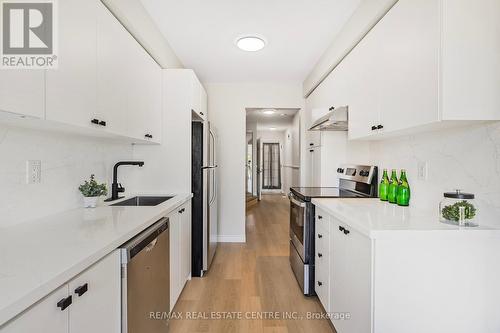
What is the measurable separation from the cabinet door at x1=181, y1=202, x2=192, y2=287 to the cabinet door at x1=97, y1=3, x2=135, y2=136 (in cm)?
93

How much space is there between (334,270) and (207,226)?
5.06 ft

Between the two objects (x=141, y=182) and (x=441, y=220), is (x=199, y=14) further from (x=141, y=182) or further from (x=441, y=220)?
(x=441, y=220)

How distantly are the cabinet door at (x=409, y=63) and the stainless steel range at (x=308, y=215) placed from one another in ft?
2.82

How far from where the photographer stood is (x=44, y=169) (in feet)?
4.72

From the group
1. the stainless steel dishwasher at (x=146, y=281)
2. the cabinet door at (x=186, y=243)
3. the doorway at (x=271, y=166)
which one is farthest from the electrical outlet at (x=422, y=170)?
the doorway at (x=271, y=166)

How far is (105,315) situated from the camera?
103 cm

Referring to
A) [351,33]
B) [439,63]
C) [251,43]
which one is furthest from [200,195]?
[439,63]

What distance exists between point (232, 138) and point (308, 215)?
2.10m

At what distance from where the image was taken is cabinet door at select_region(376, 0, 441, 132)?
123 cm

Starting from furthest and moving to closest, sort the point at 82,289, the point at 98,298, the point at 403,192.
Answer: the point at 403,192
the point at 98,298
the point at 82,289

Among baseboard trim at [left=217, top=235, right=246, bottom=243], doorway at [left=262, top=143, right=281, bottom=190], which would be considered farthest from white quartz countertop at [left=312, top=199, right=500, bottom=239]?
doorway at [left=262, top=143, right=281, bottom=190]

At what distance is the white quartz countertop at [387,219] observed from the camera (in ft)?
4.00

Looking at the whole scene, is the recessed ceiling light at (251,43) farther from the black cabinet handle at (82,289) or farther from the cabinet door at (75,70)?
the black cabinet handle at (82,289)

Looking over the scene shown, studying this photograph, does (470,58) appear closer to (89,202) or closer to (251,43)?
(251,43)
